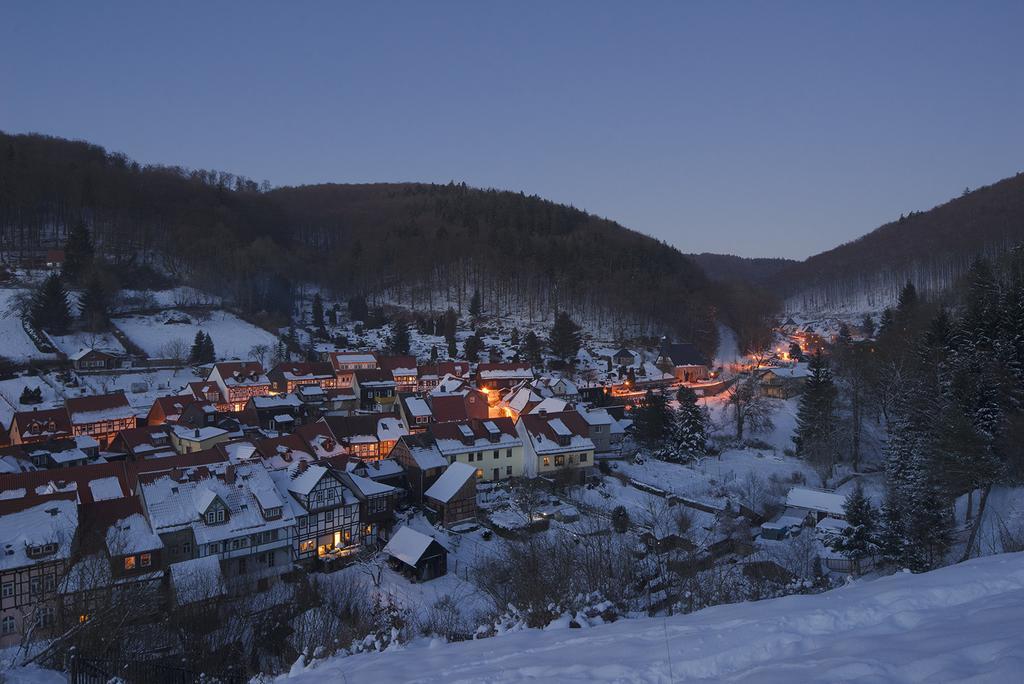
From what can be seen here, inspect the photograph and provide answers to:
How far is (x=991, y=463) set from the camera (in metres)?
16.5

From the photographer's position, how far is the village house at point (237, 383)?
38.4m

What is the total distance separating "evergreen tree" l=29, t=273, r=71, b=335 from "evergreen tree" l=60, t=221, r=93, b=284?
994 centimetres

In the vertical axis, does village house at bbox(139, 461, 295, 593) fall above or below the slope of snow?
below

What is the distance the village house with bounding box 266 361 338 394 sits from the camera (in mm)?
40969

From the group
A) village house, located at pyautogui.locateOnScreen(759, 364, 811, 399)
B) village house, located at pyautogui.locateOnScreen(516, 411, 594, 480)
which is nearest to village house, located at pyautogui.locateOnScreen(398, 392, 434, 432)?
village house, located at pyautogui.locateOnScreen(516, 411, 594, 480)

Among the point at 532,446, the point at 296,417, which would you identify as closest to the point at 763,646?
the point at 532,446

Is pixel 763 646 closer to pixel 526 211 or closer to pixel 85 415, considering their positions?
pixel 85 415

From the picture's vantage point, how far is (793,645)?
190 inches

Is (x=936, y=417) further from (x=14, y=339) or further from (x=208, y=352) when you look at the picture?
(x=14, y=339)

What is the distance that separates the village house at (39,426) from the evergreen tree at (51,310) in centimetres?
2092

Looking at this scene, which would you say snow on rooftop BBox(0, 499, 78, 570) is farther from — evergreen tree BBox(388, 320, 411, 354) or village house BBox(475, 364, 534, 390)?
evergreen tree BBox(388, 320, 411, 354)

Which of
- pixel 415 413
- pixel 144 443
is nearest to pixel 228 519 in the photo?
pixel 144 443

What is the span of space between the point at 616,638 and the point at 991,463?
1685 cm

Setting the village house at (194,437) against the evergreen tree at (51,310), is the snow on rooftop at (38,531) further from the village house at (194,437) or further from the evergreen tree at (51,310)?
the evergreen tree at (51,310)
